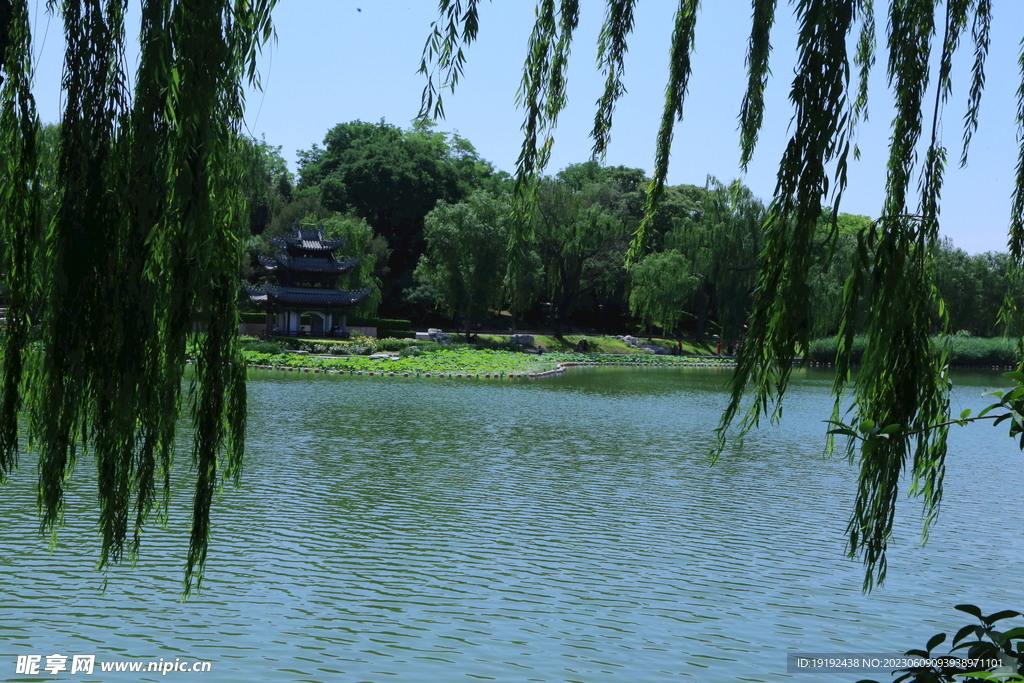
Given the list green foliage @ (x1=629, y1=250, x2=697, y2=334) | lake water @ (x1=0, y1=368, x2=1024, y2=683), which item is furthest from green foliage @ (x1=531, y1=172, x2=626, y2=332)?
lake water @ (x1=0, y1=368, x2=1024, y2=683)

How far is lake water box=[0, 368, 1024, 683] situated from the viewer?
4.86 metres

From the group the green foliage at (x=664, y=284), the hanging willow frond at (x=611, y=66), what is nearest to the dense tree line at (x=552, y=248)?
the green foliage at (x=664, y=284)

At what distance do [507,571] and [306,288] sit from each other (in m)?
28.6

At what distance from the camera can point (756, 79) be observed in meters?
2.36

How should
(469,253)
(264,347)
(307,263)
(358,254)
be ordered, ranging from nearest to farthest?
1. (264,347)
2. (307,263)
3. (469,253)
4. (358,254)

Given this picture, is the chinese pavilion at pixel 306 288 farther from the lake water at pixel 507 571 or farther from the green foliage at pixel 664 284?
the lake water at pixel 507 571

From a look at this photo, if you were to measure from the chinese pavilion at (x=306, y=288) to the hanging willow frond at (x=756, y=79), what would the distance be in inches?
1217

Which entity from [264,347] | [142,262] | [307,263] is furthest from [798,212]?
[307,263]

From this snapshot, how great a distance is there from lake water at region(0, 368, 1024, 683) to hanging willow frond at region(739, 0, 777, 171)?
3230 mm

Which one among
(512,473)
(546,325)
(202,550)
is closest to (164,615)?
(202,550)

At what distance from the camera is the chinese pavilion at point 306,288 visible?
3288cm

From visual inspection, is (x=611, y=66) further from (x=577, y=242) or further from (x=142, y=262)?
(x=577, y=242)

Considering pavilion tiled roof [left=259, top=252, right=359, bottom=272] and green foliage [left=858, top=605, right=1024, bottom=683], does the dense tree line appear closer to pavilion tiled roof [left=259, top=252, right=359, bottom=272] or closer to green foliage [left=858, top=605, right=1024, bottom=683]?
pavilion tiled roof [left=259, top=252, right=359, bottom=272]

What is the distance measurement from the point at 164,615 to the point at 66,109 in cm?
376
